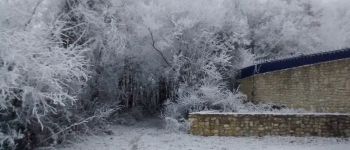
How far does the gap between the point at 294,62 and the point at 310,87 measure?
4.67ft

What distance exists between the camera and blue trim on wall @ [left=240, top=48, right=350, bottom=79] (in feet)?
61.1

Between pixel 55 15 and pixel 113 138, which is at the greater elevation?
pixel 55 15

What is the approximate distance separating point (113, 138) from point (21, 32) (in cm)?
585

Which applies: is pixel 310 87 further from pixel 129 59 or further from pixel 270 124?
pixel 129 59

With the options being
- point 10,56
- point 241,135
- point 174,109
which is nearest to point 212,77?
point 174,109

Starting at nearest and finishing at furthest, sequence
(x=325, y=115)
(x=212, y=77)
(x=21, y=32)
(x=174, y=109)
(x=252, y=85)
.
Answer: (x=21, y=32), (x=325, y=115), (x=174, y=109), (x=212, y=77), (x=252, y=85)

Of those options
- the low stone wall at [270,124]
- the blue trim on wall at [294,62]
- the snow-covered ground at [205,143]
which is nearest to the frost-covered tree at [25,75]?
the snow-covered ground at [205,143]

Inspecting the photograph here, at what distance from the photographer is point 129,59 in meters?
23.6

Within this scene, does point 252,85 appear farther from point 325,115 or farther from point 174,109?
point 325,115

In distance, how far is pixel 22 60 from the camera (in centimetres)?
1147

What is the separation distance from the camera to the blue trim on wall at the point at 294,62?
18.6 m

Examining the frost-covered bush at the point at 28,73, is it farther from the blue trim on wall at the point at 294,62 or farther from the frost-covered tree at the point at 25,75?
the blue trim on wall at the point at 294,62

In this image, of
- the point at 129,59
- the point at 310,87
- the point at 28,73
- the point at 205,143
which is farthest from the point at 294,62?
the point at 28,73

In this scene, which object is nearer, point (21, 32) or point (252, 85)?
point (21, 32)
